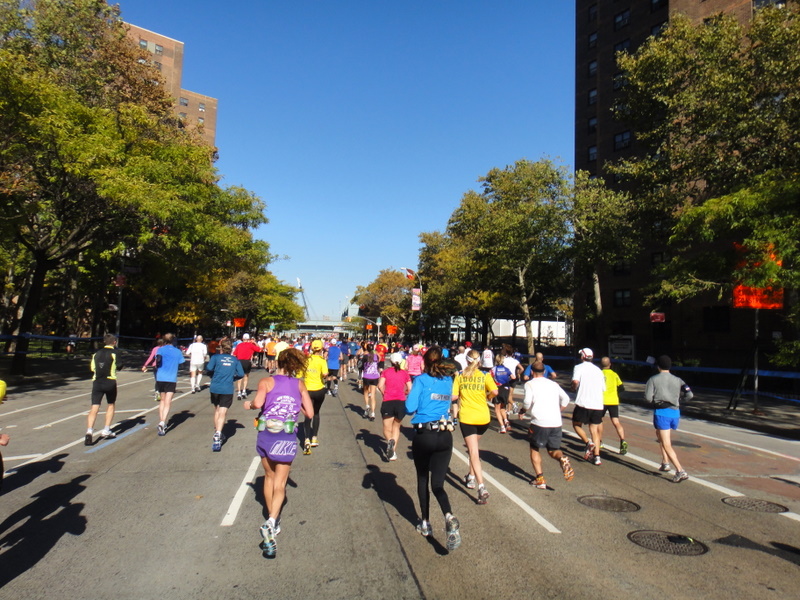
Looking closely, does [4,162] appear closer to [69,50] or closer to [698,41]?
[69,50]

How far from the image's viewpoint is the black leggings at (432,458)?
501 centimetres

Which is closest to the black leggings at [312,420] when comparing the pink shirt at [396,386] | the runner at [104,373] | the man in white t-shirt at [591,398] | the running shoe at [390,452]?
the pink shirt at [396,386]

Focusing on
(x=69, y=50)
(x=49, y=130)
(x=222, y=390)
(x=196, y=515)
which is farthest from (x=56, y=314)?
(x=196, y=515)

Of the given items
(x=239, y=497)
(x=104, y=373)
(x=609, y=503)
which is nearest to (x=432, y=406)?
(x=239, y=497)

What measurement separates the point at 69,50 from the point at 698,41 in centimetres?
2213

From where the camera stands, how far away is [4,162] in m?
15.0

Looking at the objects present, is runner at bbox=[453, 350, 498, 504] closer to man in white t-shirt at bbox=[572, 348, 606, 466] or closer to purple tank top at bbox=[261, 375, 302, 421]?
purple tank top at bbox=[261, 375, 302, 421]

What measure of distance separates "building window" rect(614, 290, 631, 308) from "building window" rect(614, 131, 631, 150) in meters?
10.7

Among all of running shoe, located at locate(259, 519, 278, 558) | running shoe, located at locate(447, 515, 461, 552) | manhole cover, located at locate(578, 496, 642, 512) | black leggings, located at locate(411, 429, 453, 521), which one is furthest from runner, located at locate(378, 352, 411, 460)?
running shoe, located at locate(259, 519, 278, 558)

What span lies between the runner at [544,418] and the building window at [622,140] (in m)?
38.5

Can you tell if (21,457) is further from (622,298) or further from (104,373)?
(622,298)

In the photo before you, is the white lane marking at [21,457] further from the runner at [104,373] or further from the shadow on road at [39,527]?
the shadow on road at [39,527]

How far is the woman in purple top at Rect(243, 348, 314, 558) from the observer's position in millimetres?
4758

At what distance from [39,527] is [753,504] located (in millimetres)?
7794
